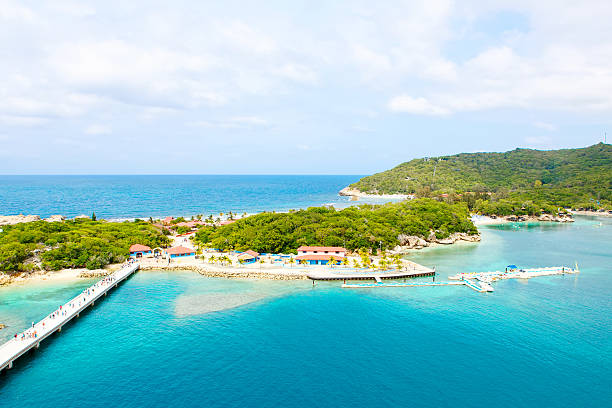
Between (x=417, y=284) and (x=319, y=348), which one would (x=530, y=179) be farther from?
(x=319, y=348)

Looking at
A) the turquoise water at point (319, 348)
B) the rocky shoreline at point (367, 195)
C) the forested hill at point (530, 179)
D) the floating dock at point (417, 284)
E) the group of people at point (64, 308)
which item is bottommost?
the turquoise water at point (319, 348)

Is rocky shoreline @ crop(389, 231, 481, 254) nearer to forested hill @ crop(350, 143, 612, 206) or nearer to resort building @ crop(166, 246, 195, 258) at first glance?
resort building @ crop(166, 246, 195, 258)

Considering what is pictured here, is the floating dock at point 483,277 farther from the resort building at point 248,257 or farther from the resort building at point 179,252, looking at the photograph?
the resort building at point 179,252

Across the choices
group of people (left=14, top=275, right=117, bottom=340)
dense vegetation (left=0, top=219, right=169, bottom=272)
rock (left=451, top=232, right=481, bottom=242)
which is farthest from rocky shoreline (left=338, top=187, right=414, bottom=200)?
group of people (left=14, top=275, right=117, bottom=340)

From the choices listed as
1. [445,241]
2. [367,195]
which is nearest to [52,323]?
[445,241]

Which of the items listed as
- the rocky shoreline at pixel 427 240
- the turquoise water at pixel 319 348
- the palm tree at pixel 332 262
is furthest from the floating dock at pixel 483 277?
the rocky shoreline at pixel 427 240
